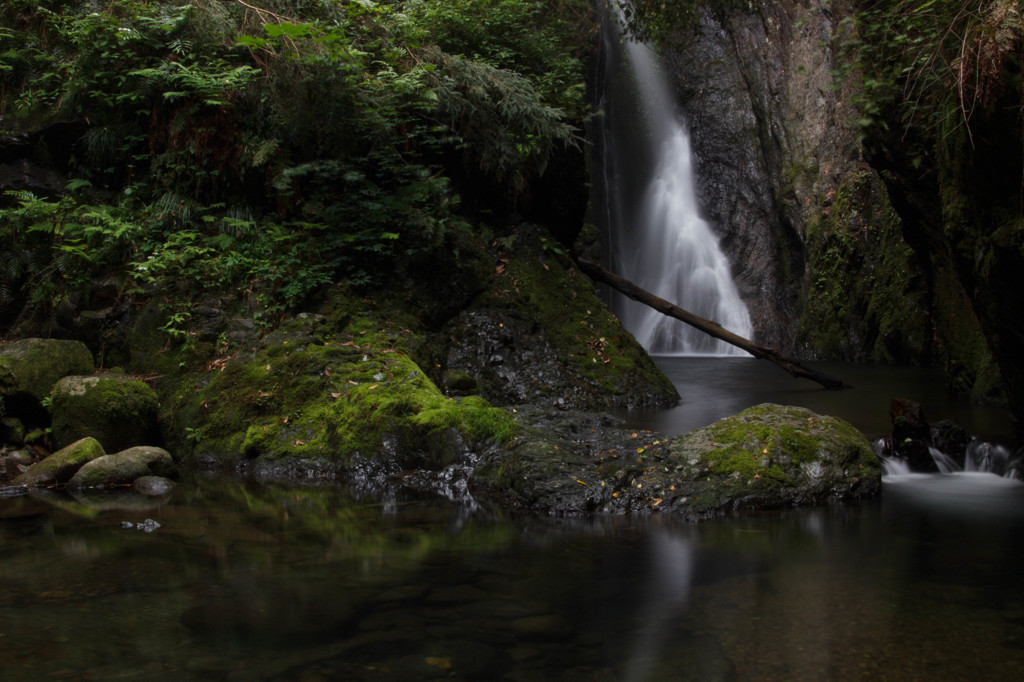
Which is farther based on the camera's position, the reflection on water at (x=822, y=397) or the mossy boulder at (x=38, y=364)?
the reflection on water at (x=822, y=397)

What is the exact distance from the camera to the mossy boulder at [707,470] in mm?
5383

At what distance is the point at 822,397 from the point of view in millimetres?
10664

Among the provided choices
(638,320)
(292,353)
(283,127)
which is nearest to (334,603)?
(292,353)

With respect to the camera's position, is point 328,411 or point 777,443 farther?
point 328,411

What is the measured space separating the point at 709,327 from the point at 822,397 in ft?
6.16

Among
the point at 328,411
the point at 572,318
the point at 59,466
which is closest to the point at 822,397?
the point at 572,318

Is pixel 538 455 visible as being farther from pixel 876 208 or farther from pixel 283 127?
pixel 876 208

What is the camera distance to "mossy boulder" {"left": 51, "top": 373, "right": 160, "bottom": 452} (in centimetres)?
662

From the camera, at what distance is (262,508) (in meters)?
5.46

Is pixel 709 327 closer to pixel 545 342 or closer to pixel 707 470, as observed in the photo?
pixel 545 342

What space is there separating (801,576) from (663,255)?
19157mm

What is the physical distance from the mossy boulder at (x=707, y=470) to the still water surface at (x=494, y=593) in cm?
22

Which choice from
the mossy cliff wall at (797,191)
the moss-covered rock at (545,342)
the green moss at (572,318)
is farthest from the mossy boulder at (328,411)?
the mossy cliff wall at (797,191)

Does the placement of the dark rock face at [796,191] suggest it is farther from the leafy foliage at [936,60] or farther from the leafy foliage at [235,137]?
the leafy foliage at [235,137]
